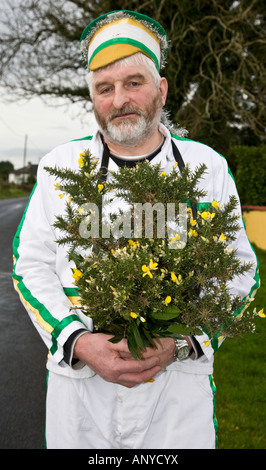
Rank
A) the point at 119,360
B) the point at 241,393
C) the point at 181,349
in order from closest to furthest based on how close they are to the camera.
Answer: the point at 119,360
the point at 181,349
the point at 241,393

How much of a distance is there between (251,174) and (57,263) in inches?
447

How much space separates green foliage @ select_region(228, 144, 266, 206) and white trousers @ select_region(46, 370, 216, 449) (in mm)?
11195

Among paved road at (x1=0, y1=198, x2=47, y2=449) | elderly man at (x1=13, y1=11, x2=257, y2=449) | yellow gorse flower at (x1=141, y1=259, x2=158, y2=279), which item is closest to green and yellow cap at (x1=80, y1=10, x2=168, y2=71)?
elderly man at (x1=13, y1=11, x2=257, y2=449)

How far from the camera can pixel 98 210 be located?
161cm

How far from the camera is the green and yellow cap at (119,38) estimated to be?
2.07 m

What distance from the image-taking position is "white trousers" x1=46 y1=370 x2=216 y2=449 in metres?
1.99

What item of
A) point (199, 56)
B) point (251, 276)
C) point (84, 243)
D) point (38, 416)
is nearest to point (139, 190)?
point (84, 243)

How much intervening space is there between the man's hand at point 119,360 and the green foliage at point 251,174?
11431 millimetres

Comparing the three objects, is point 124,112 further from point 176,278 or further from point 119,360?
point 119,360

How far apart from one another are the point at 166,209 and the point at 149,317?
366mm

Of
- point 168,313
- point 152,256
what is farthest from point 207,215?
point 168,313

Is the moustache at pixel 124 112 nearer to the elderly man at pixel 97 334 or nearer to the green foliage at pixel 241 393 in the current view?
the elderly man at pixel 97 334

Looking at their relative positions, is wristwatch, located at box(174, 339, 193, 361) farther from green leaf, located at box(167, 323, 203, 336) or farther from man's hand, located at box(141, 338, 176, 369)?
green leaf, located at box(167, 323, 203, 336)

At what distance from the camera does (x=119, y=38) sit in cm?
209
